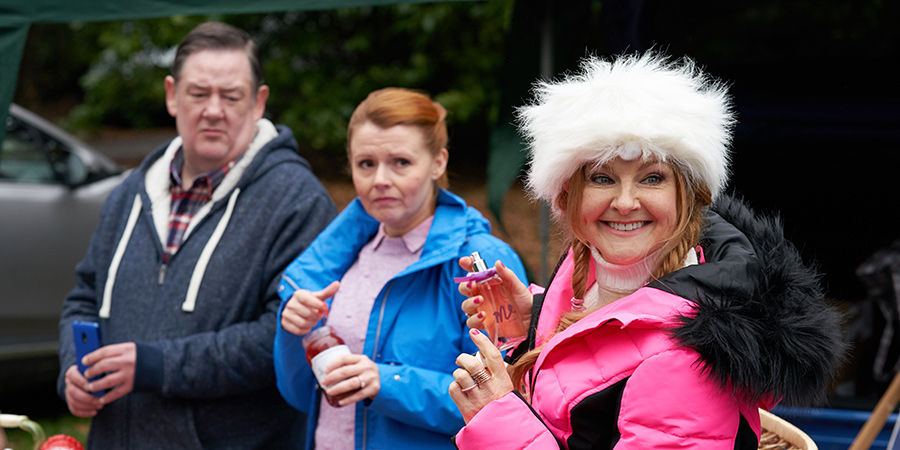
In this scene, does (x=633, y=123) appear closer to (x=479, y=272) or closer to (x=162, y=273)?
(x=479, y=272)

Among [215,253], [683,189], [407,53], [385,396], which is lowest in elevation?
[385,396]

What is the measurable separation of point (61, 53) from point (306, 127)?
591 cm

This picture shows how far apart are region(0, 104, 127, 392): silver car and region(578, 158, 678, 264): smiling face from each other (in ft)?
13.7

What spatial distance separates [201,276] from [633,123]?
156 cm

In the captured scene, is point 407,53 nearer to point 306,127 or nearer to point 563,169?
point 306,127

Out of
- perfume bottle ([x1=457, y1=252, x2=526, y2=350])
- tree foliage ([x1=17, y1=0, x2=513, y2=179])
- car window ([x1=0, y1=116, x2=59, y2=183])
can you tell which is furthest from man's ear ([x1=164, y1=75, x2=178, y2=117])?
tree foliage ([x1=17, y1=0, x2=513, y2=179])

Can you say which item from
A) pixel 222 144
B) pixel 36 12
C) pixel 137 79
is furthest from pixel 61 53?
pixel 222 144

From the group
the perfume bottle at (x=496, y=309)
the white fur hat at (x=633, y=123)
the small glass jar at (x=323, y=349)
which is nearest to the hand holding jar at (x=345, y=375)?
the small glass jar at (x=323, y=349)

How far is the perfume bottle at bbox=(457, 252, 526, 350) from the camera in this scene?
1786mm

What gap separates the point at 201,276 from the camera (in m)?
2.51

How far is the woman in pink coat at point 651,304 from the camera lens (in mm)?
1340

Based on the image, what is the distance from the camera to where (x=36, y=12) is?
117 inches

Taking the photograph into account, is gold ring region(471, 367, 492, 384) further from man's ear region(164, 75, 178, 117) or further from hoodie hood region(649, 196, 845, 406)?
man's ear region(164, 75, 178, 117)

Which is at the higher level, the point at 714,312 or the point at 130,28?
the point at 130,28
